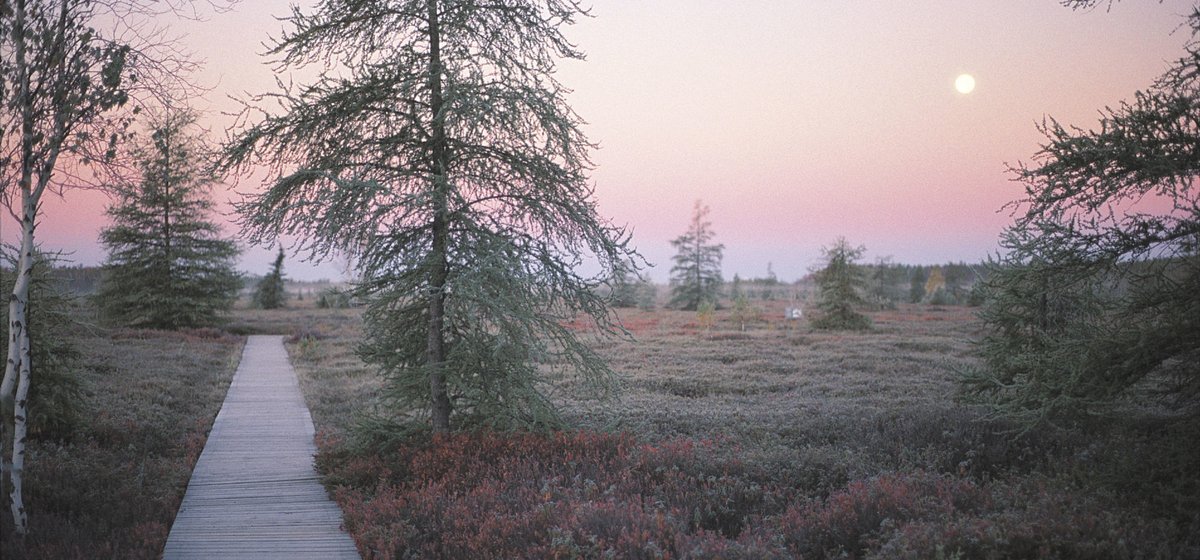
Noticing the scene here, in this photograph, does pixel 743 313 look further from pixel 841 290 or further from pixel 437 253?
pixel 437 253

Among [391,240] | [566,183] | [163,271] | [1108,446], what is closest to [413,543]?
[391,240]

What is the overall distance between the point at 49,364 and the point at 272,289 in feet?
151

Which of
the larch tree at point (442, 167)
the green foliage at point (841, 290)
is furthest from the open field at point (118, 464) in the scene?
the green foliage at point (841, 290)

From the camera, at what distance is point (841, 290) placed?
32156 millimetres

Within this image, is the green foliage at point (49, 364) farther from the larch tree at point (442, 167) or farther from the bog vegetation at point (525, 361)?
the larch tree at point (442, 167)

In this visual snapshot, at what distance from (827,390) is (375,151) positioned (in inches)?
484

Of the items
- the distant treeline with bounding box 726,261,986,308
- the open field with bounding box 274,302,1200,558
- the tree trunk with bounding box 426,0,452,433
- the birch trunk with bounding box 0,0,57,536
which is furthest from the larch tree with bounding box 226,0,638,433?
the distant treeline with bounding box 726,261,986,308

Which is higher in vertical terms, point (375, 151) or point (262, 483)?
point (375, 151)

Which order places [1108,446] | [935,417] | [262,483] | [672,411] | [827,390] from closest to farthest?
[1108,446] → [262,483] → [935,417] → [672,411] → [827,390]

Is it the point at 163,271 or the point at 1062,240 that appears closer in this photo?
the point at 1062,240

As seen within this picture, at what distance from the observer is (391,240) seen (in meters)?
8.88

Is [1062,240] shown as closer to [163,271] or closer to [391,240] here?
[391,240]

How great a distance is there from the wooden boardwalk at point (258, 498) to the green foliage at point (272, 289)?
4149 cm

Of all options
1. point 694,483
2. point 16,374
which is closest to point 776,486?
point 694,483
